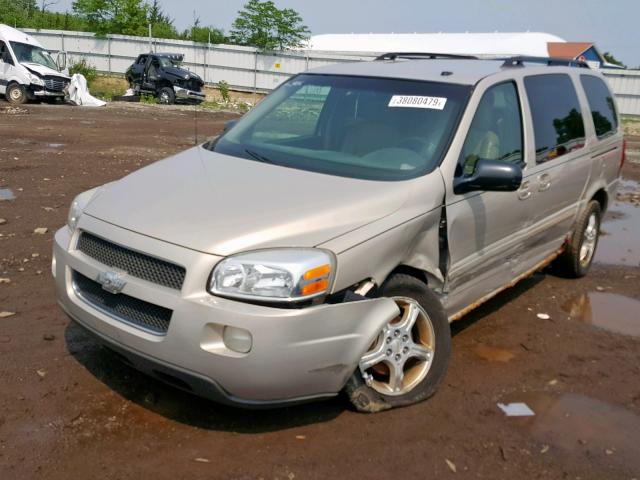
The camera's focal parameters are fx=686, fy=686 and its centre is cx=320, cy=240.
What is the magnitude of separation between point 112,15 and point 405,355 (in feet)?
138

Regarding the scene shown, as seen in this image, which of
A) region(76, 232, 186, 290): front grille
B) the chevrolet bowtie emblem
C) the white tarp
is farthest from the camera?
the white tarp

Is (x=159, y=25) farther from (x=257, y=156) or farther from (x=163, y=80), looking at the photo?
(x=257, y=156)

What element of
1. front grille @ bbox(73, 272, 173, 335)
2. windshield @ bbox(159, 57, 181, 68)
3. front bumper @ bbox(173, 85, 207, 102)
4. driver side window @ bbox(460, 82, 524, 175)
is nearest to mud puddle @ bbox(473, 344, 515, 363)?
driver side window @ bbox(460, 82, 524, 175)

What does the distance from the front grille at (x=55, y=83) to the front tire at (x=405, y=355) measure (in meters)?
22.9

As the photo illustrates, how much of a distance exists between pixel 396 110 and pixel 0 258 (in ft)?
12.3

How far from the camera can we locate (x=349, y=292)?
3252 millimetres

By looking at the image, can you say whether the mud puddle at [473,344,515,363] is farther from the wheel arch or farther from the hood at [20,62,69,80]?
the hood at [20,62,69,80]

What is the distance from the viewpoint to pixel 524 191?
4688 mm

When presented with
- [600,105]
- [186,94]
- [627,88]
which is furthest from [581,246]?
[627,88]

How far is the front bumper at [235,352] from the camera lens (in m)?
3.00

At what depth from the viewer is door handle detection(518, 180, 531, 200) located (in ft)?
15.2

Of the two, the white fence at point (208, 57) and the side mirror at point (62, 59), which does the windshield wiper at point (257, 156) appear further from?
the white fence at point (208, 57)

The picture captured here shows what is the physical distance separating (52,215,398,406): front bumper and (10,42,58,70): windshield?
23.2 meters

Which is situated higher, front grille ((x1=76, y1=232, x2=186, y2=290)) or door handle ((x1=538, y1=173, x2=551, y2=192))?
door handle ((x1=538, y1=173, x2=551, y2=192))
